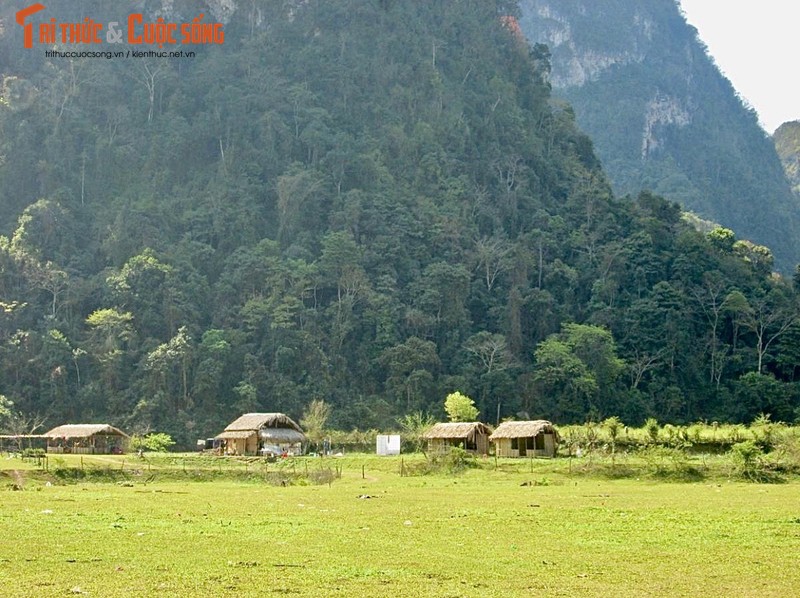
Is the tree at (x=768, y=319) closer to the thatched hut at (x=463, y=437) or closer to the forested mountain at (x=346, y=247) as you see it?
the forested mountain at (x=346, y=247)

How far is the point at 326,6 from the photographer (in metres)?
129

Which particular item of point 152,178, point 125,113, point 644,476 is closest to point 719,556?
point 644,476

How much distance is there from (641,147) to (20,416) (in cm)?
13746

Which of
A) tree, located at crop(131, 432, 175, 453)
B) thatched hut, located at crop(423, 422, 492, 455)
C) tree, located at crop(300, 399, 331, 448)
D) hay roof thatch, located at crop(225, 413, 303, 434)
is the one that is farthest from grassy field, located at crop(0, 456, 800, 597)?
tree, located at crop(300, 399, 331, 448)

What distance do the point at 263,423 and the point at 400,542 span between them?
167 feet

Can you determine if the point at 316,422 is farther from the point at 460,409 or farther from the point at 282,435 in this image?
the point at 460,409

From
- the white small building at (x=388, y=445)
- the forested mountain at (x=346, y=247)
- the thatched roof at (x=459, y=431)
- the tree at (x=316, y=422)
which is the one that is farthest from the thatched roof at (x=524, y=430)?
the forested mountain at (x=346, y=247)

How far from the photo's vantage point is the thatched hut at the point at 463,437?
6888 cm

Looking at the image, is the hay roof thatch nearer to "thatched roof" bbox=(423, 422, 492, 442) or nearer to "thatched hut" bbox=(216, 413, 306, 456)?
"thatched hut" bbox=(216, 413, 306, 456)

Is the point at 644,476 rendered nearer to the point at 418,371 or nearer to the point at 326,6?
the point at 418,371

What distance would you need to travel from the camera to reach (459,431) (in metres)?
69.5

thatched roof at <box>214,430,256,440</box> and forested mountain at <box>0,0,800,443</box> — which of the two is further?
forested mountain at <box>0,0,800,443</box>

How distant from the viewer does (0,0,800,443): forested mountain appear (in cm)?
9238

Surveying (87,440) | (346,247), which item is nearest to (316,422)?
(87,440)
